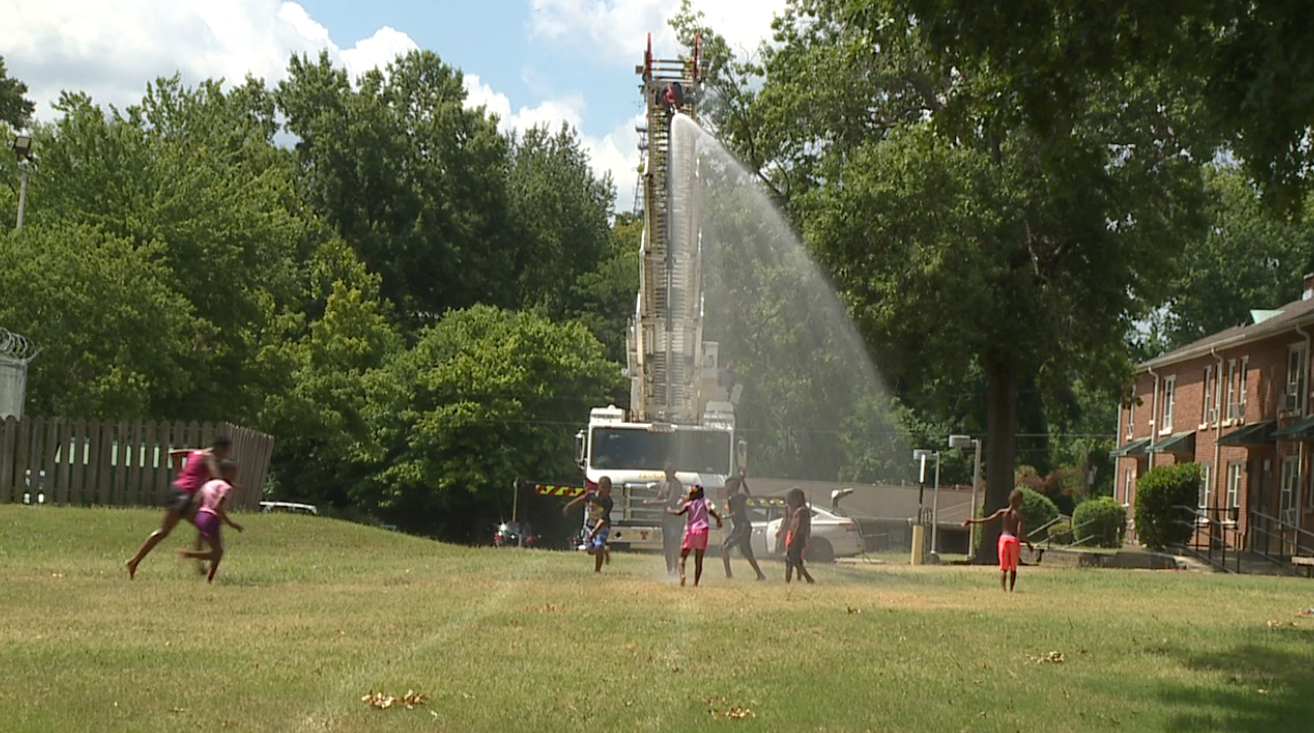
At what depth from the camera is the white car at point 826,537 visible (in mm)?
36750

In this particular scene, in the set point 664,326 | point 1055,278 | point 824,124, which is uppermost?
point 824,124

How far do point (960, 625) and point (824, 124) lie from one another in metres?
28.0

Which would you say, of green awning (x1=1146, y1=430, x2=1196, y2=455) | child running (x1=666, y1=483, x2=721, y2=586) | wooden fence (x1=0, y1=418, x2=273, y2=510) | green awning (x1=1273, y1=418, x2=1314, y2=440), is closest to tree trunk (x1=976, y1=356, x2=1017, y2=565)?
green awning (x1=1273, y1=418, x2=1314, y2=440)

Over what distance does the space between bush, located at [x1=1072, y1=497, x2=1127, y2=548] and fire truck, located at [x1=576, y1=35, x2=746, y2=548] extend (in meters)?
23.7

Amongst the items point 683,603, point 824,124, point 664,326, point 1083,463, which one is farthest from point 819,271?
point 1083,463

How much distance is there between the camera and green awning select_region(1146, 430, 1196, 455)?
54906 millimetres

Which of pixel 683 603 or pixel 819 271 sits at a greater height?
pixel 819 271

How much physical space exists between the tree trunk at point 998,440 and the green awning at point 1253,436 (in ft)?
21.7

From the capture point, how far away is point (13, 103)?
76250mm

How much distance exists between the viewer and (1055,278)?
41.9 meters

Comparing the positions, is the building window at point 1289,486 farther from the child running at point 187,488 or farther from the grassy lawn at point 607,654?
the child running at point 187,488

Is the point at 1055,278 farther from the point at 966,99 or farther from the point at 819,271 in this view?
the point at 966,99

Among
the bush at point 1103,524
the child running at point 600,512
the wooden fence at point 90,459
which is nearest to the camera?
the child running at point 600,512

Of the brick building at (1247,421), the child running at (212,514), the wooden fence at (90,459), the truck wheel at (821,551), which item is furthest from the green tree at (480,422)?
the child running at (212,514)
